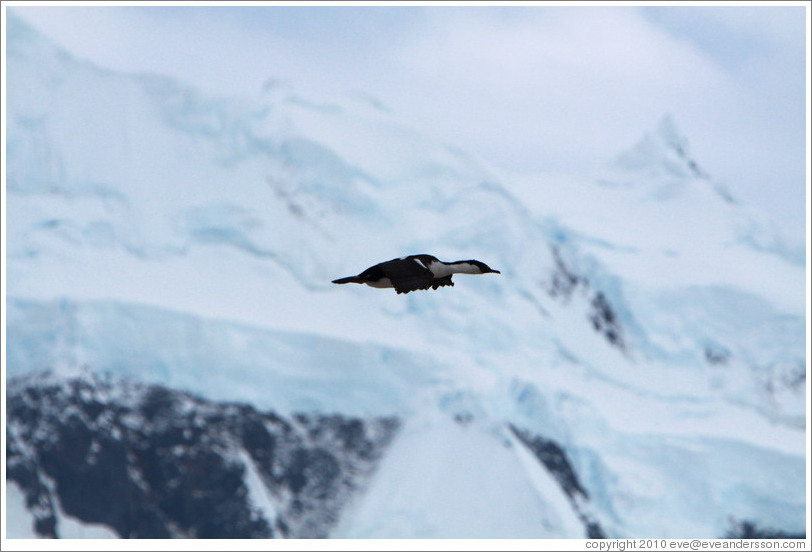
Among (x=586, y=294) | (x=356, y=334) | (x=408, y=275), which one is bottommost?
(x=586, y=294)

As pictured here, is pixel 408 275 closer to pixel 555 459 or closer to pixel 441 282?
pixel 441 282

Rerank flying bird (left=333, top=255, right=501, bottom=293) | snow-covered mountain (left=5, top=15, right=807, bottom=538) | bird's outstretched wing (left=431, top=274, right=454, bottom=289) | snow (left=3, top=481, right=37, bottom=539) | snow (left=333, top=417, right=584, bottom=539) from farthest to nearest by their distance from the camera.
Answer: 1. snow (left=3, top=481, right=37, bottom=539)
2. snow-covered mountain (left=5, top=15, right=807, bottom=538)
3. snow (left=333, top=417, right=584, bottom=539)
4. bird's outstretched wing (left=431, top=274, right=454, bottom=289)
5. flying bird (left=333, top=255, right=501, bottom=293)

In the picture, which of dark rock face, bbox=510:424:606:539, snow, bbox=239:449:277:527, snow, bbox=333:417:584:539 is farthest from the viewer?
snow, bbox=239:449:277:527

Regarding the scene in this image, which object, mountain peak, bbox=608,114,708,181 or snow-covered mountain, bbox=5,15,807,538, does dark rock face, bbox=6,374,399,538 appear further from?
mountain peak, bbox=608,114,708,181

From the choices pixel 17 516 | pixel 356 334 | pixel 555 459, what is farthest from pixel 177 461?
pixel 555 459

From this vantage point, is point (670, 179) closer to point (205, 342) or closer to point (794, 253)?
point (794, 253)

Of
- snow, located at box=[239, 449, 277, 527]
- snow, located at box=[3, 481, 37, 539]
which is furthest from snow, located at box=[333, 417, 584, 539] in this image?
snow, located at box=[3, 481, 37, 539]

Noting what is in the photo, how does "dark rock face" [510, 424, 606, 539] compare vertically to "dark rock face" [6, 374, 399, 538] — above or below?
above
